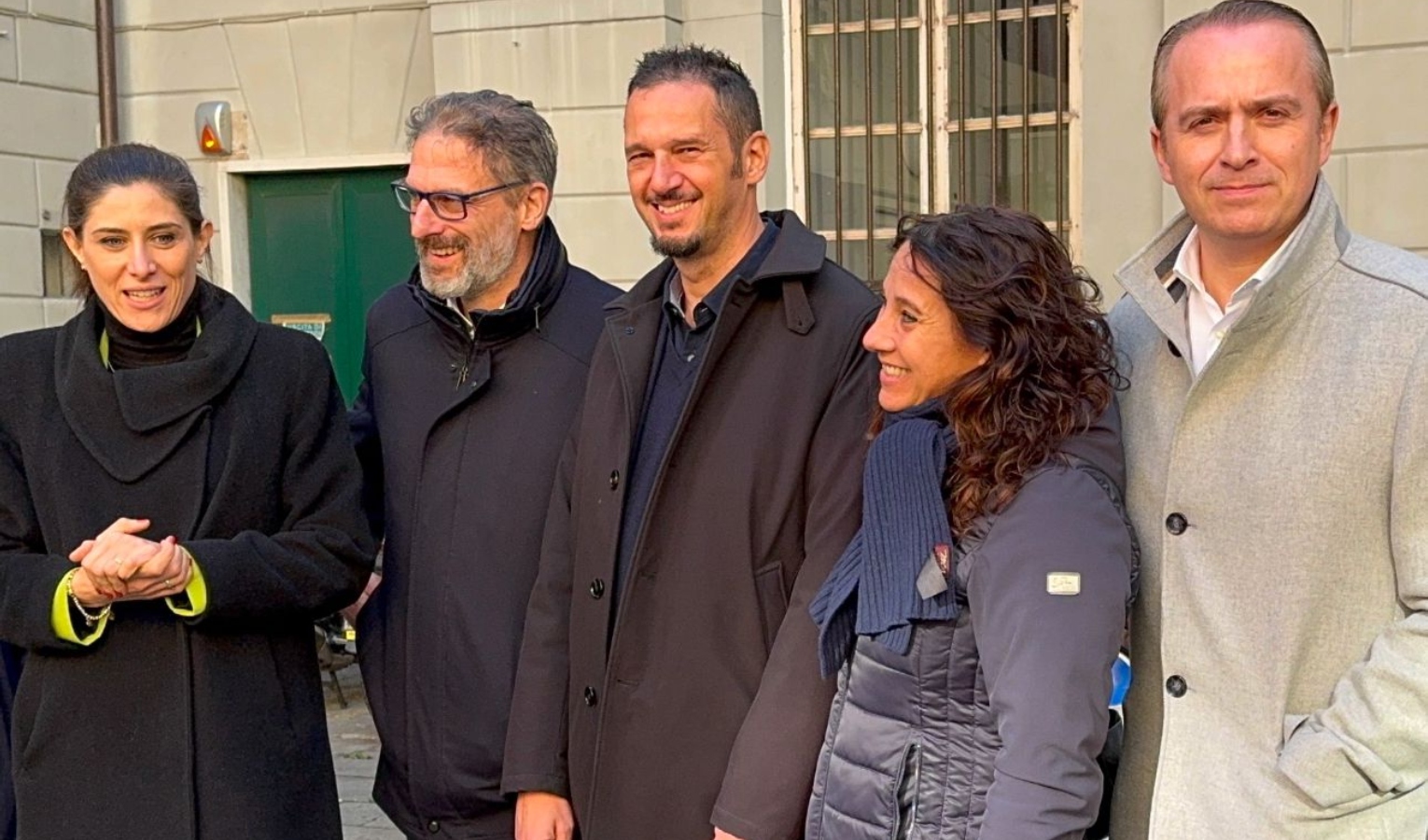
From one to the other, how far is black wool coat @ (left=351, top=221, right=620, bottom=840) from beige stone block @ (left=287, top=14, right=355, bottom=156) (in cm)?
583

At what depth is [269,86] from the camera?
8.92 metres

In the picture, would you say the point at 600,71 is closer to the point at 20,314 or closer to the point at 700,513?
the point at 20,314

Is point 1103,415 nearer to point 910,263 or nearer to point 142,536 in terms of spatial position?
point 910,263

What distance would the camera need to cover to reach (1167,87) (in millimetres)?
2359

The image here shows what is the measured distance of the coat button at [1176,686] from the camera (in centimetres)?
234

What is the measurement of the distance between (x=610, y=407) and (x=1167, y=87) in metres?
1.15

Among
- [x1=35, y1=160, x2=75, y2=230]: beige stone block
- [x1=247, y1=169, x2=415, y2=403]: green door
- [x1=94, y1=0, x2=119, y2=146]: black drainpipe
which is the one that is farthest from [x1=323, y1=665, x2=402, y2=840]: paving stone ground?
[x1=94, y1=0, x2=119, y2=146]: black drainpipe

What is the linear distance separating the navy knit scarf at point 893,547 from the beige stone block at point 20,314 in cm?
756

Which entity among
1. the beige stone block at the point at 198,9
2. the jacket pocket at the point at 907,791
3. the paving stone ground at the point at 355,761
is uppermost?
the beige stone block at the point at 198,9

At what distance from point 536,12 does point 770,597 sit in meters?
5.67

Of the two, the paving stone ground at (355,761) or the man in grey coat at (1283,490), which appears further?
the paving stone ground at (355,761)

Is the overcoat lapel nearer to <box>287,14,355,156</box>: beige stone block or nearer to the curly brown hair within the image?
the curly brown hair

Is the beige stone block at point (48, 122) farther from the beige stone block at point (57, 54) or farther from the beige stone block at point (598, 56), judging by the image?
the beige stone block at point (598, 56)

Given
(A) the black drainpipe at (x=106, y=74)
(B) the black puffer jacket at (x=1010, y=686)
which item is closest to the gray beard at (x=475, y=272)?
(B) the black puffer jacket at (x=1010, y=686)
